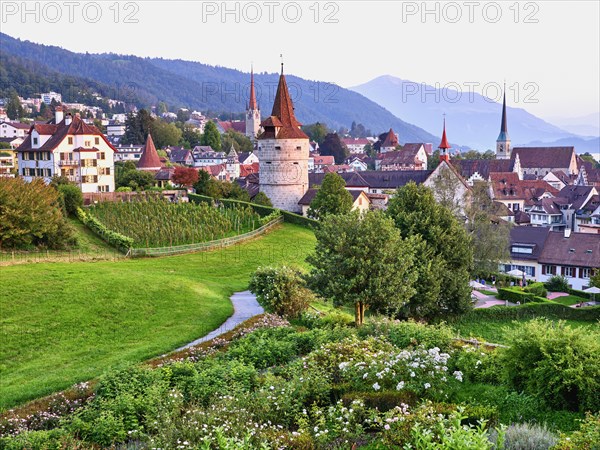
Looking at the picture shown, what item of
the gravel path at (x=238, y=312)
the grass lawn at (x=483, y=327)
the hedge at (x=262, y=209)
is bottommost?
the grass lawn at (x=483, y=327)

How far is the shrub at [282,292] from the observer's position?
22.4 m

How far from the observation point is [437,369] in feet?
42.5

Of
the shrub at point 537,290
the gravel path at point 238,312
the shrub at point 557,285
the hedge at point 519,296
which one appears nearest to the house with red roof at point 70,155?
the gravel path at point 238,312

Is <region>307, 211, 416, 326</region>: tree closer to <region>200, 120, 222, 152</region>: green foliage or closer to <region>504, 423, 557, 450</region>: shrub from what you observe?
<region>504, 423, 557, 450</region>: shrub

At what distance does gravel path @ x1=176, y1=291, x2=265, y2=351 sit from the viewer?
20.5 metres

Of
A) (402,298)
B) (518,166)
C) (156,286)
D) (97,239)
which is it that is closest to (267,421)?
(402,298)

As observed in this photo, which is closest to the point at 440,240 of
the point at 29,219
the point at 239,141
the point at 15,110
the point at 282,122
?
the point at 29,219

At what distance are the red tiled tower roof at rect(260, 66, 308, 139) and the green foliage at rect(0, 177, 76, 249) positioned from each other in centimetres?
2453

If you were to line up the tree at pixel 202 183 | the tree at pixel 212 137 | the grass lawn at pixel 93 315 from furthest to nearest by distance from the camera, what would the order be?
the tree at pixel 212 137
the tree at pixel 202 183
the grass lawn at pixel 93 315

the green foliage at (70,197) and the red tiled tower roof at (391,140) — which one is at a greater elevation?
the red tiled tower roof at (391,140)

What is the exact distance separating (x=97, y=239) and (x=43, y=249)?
200 inches

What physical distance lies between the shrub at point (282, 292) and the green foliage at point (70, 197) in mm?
24003

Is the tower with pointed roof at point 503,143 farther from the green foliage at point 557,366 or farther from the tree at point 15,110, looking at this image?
the green foliage at point 557,366

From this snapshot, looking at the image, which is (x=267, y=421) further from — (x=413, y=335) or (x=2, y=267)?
(x=2, y=267)
